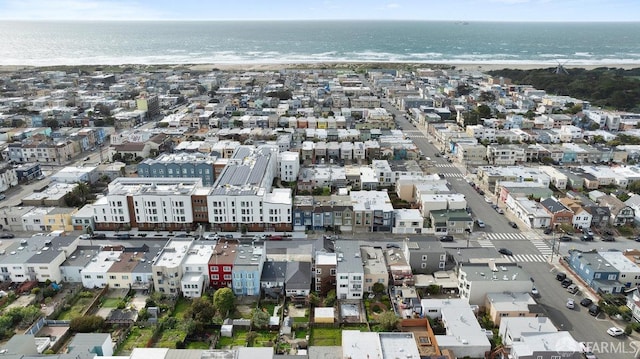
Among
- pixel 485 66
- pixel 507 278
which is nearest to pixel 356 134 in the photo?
pixel 507 278

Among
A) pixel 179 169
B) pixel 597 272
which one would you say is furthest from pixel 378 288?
pixel 179 169

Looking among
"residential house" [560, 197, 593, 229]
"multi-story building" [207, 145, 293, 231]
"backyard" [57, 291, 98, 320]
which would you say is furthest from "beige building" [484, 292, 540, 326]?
"backyard" [57, 291, 98, 320]

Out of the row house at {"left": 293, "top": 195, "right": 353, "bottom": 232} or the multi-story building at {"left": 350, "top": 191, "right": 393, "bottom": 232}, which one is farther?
the row house at {"left": 293, "top": 195, "right": 353, "bottom": 232}

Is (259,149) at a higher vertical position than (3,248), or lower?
higher

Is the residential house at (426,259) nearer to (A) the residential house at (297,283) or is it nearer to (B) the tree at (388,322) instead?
(B) the tree at (388,322)

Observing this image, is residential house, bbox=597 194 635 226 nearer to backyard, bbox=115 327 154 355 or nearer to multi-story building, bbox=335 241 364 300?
multi-story building, bbox=335 241 364 300

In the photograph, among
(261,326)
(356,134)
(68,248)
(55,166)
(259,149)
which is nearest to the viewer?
(261,326)

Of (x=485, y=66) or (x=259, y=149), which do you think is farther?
(x=485, y=66)

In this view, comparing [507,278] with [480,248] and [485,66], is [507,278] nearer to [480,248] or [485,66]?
[480,248]
